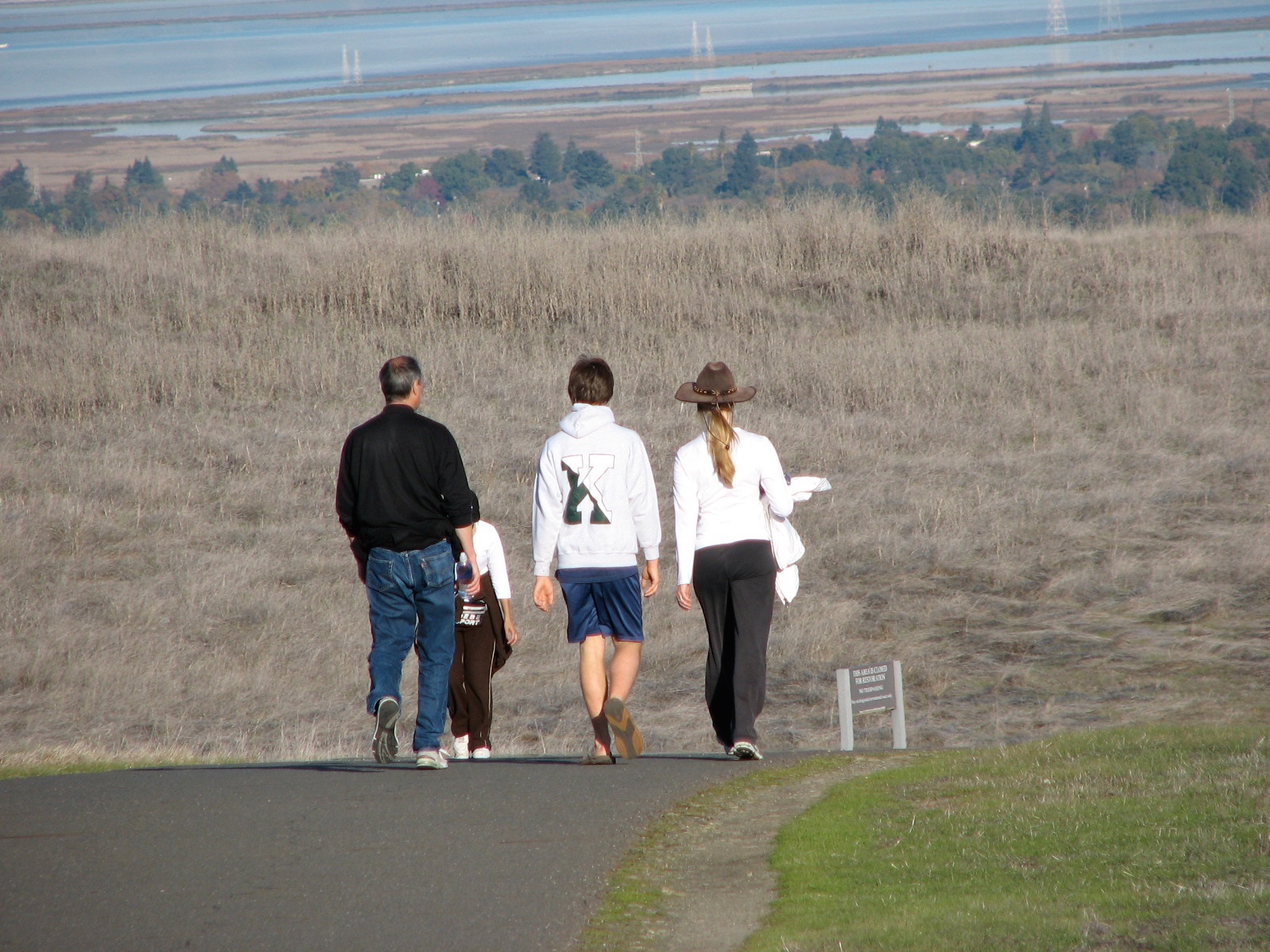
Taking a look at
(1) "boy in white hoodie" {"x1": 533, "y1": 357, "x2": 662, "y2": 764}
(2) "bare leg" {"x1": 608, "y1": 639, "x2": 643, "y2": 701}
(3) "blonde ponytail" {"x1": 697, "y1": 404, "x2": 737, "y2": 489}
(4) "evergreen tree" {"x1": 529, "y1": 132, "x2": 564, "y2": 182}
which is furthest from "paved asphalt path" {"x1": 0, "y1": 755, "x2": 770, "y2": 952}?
(4) "evergreen tree" {"x1": 529, "y1": 132, "x2": 564, "y2": 182}

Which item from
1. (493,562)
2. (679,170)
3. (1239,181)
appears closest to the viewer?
(493,562)

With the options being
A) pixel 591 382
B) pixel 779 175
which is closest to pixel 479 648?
pixel 591 382

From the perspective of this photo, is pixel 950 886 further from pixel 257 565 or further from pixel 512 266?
pixel 512 266

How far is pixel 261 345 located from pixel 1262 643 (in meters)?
16.1

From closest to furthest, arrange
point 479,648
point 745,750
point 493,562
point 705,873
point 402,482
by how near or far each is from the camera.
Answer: point 705,873, point 402,482, point 745,750, point 493,562, point 479,648

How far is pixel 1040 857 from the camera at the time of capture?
537cm

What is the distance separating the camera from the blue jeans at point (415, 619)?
22.0ft

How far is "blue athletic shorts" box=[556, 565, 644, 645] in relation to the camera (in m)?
6.88

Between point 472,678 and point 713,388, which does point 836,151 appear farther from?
point 713,388

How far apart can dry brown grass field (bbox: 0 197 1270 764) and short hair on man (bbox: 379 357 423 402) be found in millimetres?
3587

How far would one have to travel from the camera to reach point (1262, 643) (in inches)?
508

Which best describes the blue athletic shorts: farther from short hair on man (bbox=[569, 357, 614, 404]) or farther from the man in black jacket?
short hair on man (bbox=[569, 357, 614, 404])

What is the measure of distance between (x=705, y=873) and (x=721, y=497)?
219cm

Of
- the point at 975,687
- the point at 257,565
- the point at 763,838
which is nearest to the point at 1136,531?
the point at 975,687
